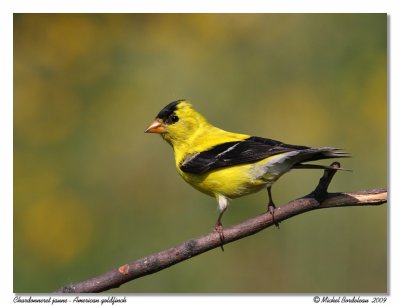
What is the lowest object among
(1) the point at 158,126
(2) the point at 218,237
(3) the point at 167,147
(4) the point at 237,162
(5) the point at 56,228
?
(5) the point at 56,228

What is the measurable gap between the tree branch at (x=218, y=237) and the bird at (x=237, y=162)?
6cm

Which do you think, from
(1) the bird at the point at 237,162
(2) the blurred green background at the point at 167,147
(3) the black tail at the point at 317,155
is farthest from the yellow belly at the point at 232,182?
(2) the blurred green background at the point at 167,147

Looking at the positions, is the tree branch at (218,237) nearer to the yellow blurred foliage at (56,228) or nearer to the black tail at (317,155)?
the black tail at (317,155)

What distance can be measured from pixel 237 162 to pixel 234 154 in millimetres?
69

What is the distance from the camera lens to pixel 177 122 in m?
4.05

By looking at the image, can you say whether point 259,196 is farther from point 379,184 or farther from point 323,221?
point 379,184

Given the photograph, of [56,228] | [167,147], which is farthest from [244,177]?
[56,228]

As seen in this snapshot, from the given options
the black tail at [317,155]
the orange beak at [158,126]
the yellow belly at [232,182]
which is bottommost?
the yellow belly at [232,182]

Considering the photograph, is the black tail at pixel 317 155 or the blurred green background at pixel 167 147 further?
the blurred green background at pixel 167 147

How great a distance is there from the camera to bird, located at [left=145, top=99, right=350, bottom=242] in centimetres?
330

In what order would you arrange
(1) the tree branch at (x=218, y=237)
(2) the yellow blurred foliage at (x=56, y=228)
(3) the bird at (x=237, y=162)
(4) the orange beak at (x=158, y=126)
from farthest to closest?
(2) the yellow blurred foliage at (x=56, y=228) → (4) the orange beak at (x=158, y=126) → (3) the bird at (x=237, y=162) → (1) the tree branch at (x=218, y=237)

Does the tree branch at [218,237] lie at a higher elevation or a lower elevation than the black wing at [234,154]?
lower

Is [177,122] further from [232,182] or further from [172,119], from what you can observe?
[232,182]

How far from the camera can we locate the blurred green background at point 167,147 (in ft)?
13.9
